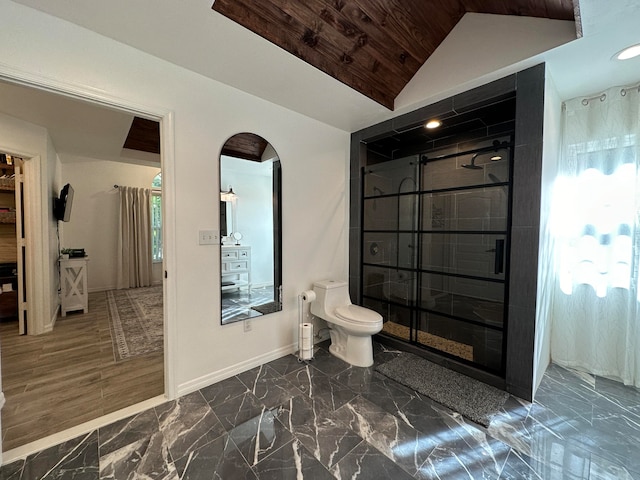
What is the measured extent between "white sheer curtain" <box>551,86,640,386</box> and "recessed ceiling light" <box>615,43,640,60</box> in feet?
1.45

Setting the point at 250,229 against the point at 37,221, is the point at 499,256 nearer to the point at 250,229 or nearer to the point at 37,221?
Result: the point at 250,229

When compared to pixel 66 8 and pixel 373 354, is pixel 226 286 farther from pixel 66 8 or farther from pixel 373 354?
pixel 66 8

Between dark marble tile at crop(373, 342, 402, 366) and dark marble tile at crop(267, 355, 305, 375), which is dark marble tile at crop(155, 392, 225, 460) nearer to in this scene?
dark marble tile at crop(267, 355, 305, 375)

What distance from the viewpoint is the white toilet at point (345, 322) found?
227 centimetres

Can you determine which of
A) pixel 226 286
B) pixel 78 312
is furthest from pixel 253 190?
pixel 78 312

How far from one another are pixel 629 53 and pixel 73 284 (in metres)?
5.99

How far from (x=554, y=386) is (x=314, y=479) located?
1.99 m

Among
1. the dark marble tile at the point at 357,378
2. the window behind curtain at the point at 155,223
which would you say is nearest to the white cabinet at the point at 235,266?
the dark marble tile at the point at 357,378

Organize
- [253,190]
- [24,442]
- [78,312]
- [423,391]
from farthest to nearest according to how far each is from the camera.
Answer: [78,312]
[253,190]
[423,391]
[24,442]

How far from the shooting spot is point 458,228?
280 cm

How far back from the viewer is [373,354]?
100 inches

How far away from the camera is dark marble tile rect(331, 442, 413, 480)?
126 centimetres

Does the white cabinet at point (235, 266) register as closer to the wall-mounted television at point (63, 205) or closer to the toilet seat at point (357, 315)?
the toilet seat at point (357, 315)

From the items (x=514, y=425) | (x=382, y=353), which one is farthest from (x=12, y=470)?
(x=514, y=425)
